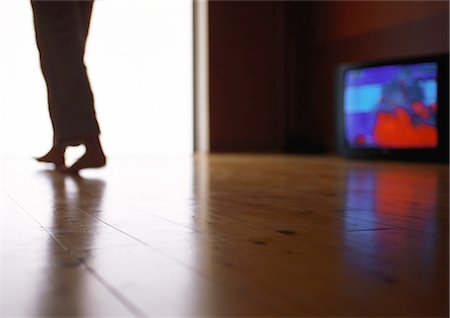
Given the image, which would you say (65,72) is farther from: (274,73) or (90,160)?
(274,73)

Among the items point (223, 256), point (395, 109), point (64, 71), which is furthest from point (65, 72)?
point (395, 109)

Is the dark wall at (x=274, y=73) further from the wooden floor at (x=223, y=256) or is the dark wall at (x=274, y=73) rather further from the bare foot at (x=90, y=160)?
the wooden floor at (x=223, y=256)

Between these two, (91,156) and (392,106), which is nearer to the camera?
(91,156)

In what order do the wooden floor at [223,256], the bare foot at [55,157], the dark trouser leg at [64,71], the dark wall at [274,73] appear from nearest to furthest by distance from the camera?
1. the wooden floor at [223,256]
2. the dark trouser leg at [64,71]
3. the bare foot at [55,157]
4. the dark wall at [274,73]

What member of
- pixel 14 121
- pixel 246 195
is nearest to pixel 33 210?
pixel 246 195

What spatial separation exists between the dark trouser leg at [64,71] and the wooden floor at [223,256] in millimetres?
612

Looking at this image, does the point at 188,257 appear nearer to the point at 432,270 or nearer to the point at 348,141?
the point at 432,270

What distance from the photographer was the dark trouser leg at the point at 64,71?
1.85 m

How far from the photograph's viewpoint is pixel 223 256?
2.07 feet

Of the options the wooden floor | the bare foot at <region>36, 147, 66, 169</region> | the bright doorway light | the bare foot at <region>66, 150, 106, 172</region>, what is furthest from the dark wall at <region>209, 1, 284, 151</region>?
the wooden floor

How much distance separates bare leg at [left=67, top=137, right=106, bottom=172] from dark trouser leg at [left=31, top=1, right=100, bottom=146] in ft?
0.09

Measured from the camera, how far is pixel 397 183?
168 cm

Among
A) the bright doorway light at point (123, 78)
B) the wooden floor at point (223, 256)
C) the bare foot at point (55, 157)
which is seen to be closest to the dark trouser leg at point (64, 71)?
the bare foot at point (55, 157)

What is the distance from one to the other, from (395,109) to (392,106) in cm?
3
